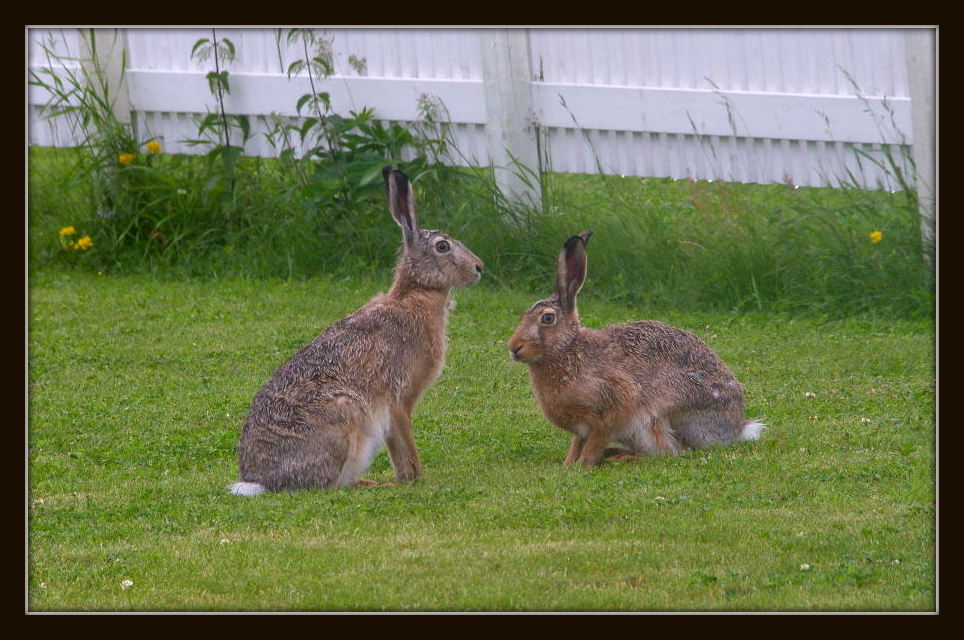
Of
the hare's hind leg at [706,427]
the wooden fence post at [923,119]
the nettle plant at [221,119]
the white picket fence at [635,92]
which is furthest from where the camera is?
the nettle plant at [221,119]

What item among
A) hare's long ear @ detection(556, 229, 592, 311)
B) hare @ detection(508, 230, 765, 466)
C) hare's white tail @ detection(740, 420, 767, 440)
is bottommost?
hare's white tail @ detection(740, 420, 767, 440)

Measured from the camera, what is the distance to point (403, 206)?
23.2ft

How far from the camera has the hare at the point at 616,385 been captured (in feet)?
22.6

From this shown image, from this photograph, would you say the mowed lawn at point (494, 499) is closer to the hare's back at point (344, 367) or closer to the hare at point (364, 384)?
the hare at point (364, 384)

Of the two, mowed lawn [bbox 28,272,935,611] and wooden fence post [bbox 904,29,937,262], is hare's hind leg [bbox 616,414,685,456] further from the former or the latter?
wooden fence post [bbox 904,29,937,262]

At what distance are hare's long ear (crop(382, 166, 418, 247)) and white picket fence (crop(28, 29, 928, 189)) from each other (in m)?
3.98

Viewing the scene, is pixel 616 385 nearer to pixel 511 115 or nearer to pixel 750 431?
pixel 750 431

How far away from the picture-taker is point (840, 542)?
5.50 metres

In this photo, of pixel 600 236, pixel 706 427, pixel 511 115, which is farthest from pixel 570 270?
pixel 511 115

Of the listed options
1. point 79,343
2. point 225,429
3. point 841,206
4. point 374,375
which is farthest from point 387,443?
point 841,206

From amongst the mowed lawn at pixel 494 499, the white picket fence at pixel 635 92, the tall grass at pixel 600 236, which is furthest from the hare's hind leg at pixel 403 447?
the white picket fence at pixel 635 92

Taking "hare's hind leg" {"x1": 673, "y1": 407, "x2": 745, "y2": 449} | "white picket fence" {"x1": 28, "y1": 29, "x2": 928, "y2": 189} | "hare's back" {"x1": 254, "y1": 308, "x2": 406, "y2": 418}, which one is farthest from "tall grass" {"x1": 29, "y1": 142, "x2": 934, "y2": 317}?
"hare's back" {"x1": 254, "y1": 308, "x2": 406, "y2": 418}

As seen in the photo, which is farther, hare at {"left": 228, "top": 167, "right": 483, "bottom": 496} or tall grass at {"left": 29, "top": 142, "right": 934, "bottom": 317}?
tall grass at {"left": 29, "top": 142, "right": 934, "bottom": 317}

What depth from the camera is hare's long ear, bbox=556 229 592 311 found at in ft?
22.9
